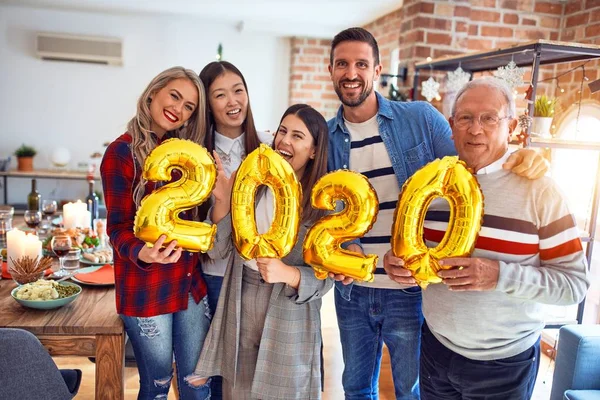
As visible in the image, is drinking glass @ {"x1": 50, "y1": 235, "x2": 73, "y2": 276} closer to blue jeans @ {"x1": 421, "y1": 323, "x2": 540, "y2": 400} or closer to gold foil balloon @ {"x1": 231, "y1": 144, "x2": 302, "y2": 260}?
gold foil balloon @ {"x1": 231, "y1": 144, "x2": 302, "y2": 260}

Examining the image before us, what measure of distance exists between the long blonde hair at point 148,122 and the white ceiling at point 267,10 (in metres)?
3.09

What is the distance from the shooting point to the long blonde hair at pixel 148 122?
141cm

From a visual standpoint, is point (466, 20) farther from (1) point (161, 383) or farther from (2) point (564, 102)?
(1) point (161, 383)

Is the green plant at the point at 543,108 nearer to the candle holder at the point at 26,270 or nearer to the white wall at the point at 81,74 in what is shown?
the candle holder at the point at 26,270

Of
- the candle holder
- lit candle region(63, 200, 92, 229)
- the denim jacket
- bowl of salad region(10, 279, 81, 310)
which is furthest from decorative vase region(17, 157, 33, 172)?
the denim jacket

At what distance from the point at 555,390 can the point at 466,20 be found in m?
2.32

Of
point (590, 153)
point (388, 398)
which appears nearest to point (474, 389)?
point (388, 398)

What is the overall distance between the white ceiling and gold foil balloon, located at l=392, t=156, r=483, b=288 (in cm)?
347

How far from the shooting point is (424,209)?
1.16 m

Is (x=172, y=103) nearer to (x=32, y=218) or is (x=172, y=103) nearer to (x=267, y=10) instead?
(x=32, y=218)

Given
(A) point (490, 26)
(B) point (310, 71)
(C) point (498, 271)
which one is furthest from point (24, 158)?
(C) point (498, 271)

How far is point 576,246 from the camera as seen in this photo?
1.19 metres

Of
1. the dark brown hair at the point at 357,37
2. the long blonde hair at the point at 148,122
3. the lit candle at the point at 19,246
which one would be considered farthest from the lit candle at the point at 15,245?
the dark brown hair at the point at 357,37

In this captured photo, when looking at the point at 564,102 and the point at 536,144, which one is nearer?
the point at 536,144
